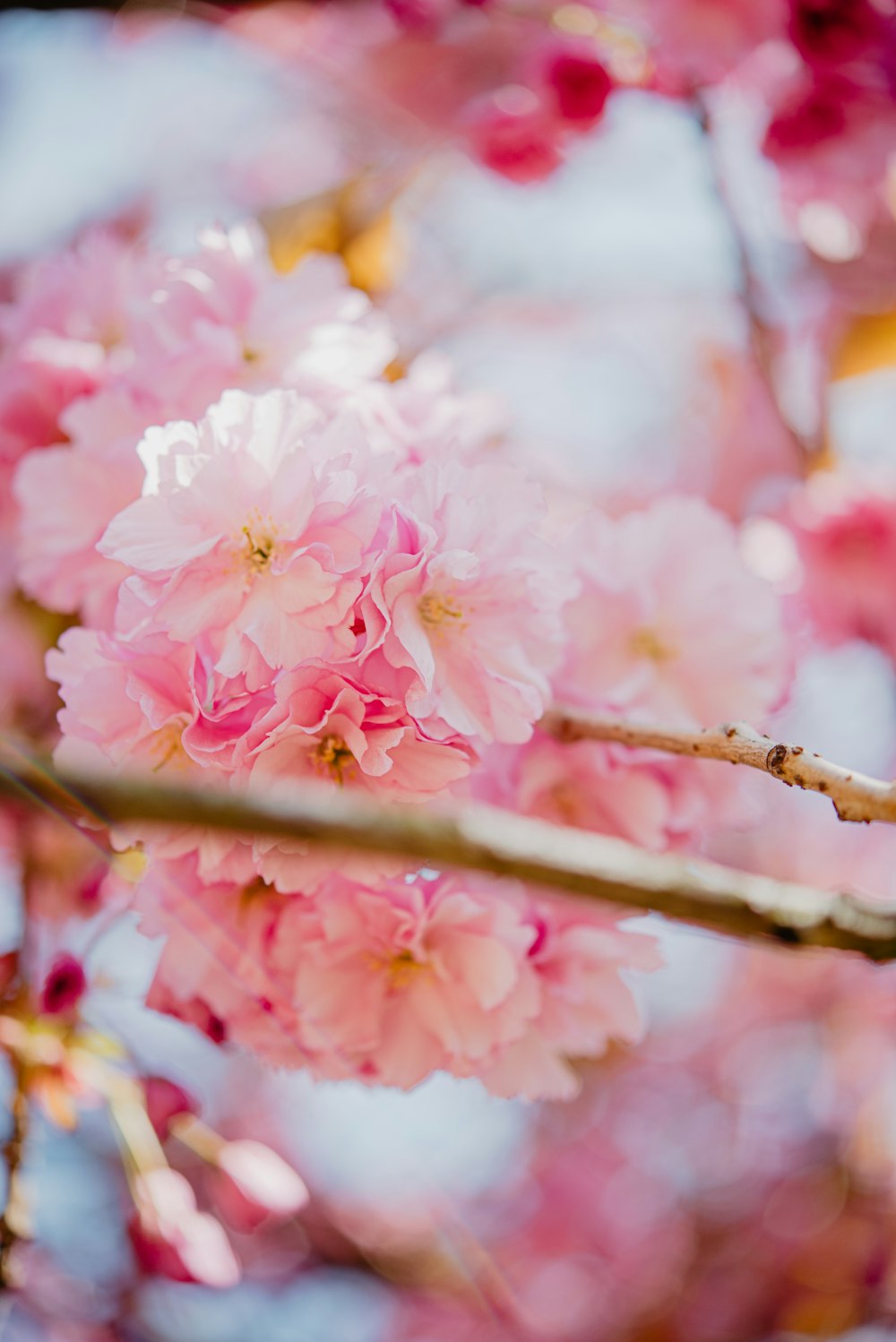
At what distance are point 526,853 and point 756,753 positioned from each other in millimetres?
→ 345

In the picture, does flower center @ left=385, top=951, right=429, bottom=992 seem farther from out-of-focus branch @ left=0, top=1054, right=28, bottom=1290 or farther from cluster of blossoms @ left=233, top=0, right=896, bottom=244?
cluster of blossoms @ left=233, top=0, right=896, bottom=244

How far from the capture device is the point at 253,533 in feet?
2.87

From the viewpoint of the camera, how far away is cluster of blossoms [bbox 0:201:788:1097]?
86 centimetres

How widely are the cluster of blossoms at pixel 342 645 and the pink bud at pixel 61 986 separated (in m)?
0.27

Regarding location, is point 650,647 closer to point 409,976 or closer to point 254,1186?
point 409,976

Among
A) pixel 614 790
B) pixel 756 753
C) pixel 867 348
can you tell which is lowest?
pixel 867 348

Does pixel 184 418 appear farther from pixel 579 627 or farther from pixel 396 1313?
pixel 396 1313

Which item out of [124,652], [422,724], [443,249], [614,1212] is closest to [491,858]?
[422,724]

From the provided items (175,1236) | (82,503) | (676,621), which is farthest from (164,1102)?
(676,621)

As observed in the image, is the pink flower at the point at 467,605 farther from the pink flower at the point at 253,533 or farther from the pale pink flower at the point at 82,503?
the pale pink flower at the point at 82,503

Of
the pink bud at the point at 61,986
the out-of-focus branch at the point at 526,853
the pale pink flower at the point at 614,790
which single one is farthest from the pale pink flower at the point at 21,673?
the out-of-focus branch at the point at 526,853

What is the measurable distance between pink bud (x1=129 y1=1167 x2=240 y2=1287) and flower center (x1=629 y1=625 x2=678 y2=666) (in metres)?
0.84

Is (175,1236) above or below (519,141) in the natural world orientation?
below

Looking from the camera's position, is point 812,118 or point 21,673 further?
point 812,118
